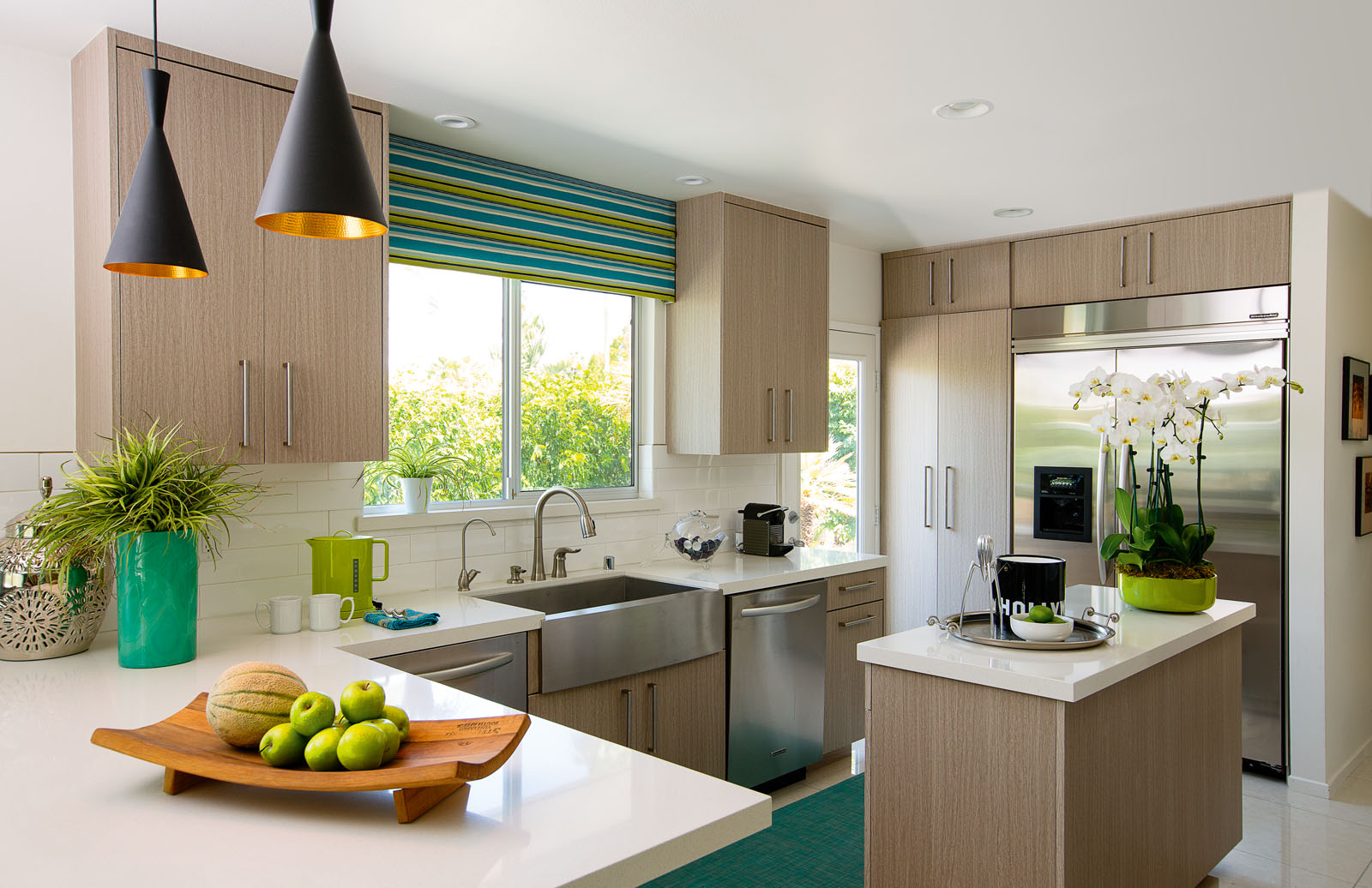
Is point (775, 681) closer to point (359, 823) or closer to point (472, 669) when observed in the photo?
point (472, 669)

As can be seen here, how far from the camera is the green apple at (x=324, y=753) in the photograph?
1283 millimetres

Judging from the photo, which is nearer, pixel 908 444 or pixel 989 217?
pixel 989 217

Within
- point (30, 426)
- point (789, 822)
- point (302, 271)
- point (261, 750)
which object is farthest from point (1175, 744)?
point (30, 426)

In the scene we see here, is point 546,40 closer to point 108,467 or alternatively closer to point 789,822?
point 108,467

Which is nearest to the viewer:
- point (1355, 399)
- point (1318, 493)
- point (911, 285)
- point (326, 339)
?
point (326, 339)

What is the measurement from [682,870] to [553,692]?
797 mm

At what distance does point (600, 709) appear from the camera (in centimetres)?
309

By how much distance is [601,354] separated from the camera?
13.4 ft

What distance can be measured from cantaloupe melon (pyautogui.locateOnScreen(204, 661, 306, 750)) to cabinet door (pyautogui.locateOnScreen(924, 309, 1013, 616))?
404 cm

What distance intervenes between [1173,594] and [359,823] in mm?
2485

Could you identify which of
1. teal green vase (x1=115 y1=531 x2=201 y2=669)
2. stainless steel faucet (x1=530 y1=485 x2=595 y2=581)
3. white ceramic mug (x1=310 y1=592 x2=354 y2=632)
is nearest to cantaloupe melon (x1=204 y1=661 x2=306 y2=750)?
teal green vase (x1=115 y1=531 x2=201 y2=669)

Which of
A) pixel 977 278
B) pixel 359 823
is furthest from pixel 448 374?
pixel 977 278

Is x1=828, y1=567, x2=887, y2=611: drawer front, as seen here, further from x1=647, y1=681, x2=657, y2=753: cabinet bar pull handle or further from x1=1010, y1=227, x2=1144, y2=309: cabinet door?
x1=1010, y1=227, x2=1144, y2=309: cabinet door

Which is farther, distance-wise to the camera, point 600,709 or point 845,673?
point 845,673
